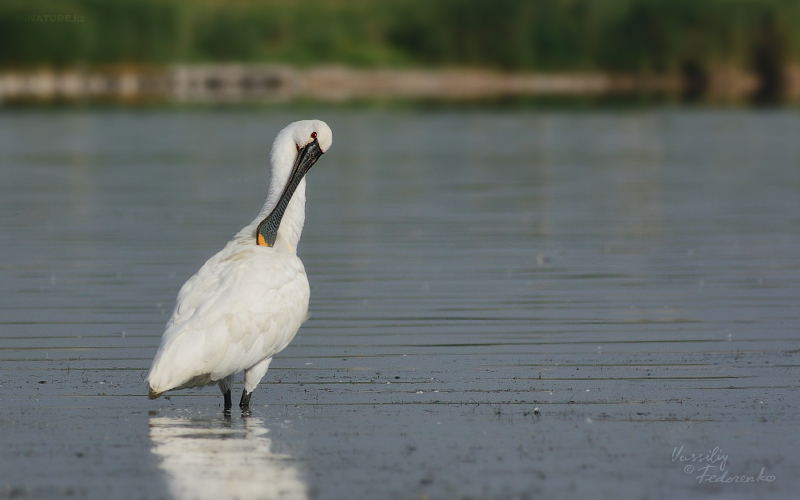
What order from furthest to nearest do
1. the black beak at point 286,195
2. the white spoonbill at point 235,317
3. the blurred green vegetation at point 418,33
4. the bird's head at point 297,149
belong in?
the blurred green vegetation at point 418,33 → the bird's head at point 297,149 → the black beak at point 286,195 → the white spoonbill at point 235,317

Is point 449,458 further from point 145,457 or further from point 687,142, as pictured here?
point 687,142

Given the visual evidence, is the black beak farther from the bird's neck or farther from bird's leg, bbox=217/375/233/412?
bird's leg, bbox=217/375/233/412

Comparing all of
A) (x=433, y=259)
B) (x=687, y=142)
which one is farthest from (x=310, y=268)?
(x=687, y=142)

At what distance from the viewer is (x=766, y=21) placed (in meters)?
101

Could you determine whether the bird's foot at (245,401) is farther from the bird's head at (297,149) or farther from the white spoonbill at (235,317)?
the bird's head at (297,149)

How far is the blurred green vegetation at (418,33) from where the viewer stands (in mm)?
93375

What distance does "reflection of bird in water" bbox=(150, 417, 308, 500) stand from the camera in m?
7.05

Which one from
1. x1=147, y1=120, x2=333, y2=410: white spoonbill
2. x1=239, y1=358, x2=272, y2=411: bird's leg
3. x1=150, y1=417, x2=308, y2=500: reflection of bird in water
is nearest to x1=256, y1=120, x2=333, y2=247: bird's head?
x1=147, y1=120, x2=333, y2=410: white spoonbill

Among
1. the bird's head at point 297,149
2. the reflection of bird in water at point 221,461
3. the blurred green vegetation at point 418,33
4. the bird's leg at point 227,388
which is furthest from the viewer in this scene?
the blurred green vegetation at point 418,33

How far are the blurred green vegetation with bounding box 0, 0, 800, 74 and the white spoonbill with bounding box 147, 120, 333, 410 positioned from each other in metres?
80.8

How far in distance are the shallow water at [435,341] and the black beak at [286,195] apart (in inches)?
40.8

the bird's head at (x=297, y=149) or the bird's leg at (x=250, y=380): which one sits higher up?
the bird's head at (x=297, y=149)

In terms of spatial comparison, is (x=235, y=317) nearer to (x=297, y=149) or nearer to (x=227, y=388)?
(x=227, y=388)

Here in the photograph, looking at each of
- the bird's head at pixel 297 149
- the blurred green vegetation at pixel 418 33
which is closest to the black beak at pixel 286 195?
the bird's head at pixel 297 149
